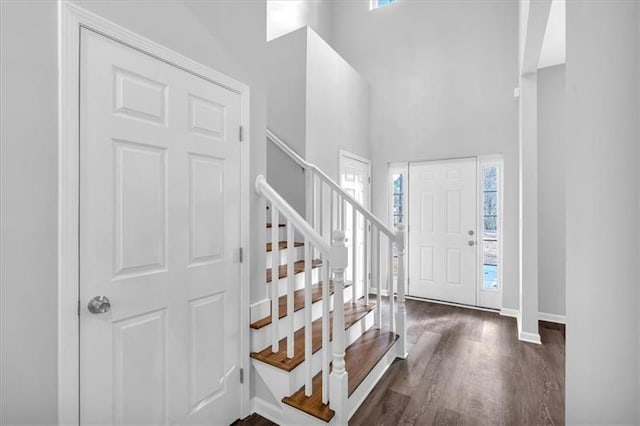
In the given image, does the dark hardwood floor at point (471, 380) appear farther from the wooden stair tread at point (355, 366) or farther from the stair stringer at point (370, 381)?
the wooden stair tread at point (355, 366)

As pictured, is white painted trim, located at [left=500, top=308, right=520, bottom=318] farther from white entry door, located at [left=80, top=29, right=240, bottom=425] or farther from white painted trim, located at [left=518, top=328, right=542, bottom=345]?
white entry door, located at [left=80, top=29, right=240, bottom=425]

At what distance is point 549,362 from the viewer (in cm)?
257

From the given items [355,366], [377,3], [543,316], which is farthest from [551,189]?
[377,3]

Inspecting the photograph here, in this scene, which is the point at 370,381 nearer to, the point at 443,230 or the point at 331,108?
the point at 443,230

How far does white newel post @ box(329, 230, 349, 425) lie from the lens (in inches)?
65.7

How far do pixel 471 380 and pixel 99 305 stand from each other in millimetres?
2427

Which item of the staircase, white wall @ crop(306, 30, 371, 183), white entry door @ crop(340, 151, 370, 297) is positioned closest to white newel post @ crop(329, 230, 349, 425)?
the staircase

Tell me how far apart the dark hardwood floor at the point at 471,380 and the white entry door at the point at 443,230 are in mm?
804

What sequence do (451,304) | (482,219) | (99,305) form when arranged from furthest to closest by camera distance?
(451,304) < (482,219) < (99,305)
